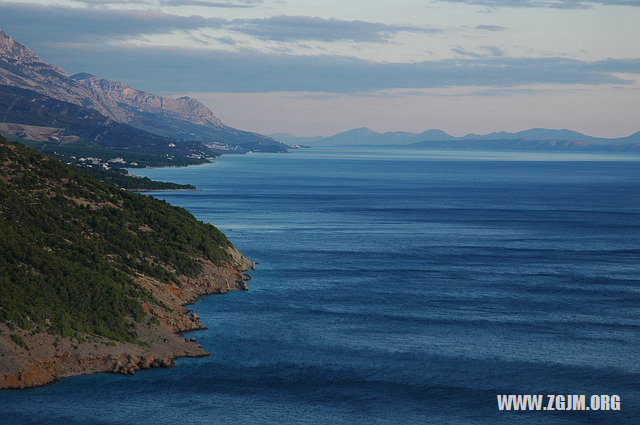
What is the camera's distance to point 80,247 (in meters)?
72.9

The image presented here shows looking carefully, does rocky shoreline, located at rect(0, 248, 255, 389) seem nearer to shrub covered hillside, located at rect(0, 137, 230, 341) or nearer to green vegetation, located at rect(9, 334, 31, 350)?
green vegetation, located at rect(9, 334, 31, 350)

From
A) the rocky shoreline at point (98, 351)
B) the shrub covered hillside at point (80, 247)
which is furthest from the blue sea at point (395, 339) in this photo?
the shrub covered hillside at point (80, 247)

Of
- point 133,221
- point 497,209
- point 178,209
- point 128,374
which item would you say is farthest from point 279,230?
point 128,374

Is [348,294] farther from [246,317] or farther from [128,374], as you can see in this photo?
[128,374]

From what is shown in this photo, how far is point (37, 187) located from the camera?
82.9 m

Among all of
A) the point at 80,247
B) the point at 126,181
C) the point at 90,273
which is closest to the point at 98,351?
the point at 90,273

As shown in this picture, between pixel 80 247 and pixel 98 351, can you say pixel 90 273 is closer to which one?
pixel 80 247

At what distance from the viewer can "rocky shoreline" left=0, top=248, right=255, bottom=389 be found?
178 feet

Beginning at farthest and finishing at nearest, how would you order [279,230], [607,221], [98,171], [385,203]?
1. [98,171]
2. [385,203]
3. [607,221]
4. [279,230]

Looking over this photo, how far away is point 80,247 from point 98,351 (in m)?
16.7

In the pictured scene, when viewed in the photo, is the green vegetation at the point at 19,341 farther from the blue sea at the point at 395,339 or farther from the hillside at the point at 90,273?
Answer: the blue sea at the point at 395,339

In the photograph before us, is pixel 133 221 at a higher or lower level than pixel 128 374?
higher

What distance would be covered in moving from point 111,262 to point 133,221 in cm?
1390

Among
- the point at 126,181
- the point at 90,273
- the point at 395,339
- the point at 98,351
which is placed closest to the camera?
the point at 98,351
